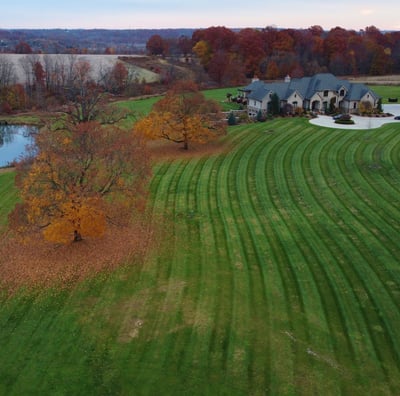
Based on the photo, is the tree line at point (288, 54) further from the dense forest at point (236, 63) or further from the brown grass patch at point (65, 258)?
the brown grass patch at point (65, 258)

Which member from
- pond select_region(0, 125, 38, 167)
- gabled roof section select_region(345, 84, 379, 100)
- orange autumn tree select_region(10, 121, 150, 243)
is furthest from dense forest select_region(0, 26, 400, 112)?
orange autumn tree select_region(10, 121, 150, 243)

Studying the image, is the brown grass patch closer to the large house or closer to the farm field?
the farm field

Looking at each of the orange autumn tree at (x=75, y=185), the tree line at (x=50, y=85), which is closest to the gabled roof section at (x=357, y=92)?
the tree line at (x=50, y=85)

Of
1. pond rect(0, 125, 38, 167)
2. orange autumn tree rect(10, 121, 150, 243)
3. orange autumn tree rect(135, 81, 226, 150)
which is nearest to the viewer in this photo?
orange autumn tree rect(10, 121, 150, 243)

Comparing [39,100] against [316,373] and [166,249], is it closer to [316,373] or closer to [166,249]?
[166,249]

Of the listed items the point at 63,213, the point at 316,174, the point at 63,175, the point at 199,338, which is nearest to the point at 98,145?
the point at 63,175

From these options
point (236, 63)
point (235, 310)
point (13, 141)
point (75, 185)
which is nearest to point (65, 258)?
point (75, 185)
